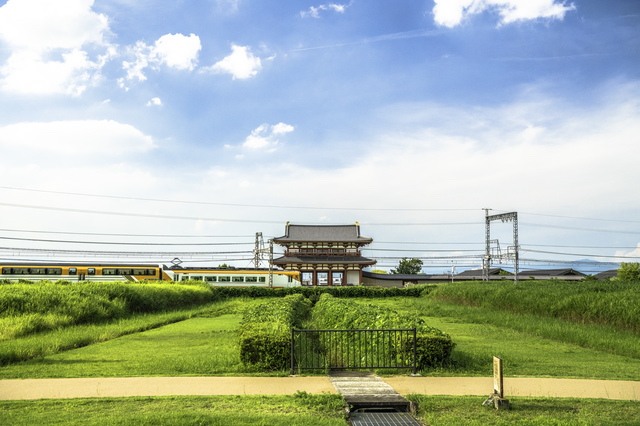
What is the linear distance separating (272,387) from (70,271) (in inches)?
1577

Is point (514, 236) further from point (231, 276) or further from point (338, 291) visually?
point (231, 276)

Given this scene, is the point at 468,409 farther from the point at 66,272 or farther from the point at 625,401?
the point at 66,272

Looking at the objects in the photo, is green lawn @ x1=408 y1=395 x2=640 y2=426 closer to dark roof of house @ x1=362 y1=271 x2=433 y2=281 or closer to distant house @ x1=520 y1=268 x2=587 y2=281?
dark roof of house @ x1=362 y1=271 x2=433 y2=281

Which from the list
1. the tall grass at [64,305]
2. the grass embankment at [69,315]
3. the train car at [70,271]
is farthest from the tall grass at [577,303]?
the train car at [70,271]

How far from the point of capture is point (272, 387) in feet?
28.1

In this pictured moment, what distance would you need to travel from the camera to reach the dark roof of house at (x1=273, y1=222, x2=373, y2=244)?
55312 millimetres

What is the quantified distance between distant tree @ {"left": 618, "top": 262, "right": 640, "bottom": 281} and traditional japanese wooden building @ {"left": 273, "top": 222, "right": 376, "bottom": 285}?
85.0ft

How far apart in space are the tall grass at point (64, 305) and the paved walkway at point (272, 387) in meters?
7.24

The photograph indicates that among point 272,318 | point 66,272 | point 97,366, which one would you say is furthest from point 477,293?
point 66,272

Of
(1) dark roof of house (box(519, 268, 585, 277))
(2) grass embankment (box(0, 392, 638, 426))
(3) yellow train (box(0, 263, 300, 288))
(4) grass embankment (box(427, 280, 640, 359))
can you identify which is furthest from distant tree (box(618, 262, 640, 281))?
(2) grass embankment (box(0, 392, 638, 426))

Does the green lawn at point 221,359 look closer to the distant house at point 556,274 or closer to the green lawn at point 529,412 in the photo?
the green lawn at point 529,412

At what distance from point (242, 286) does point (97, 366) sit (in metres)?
39.3

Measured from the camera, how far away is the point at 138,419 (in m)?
6.36

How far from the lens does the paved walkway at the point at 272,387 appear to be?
8.13 meters
